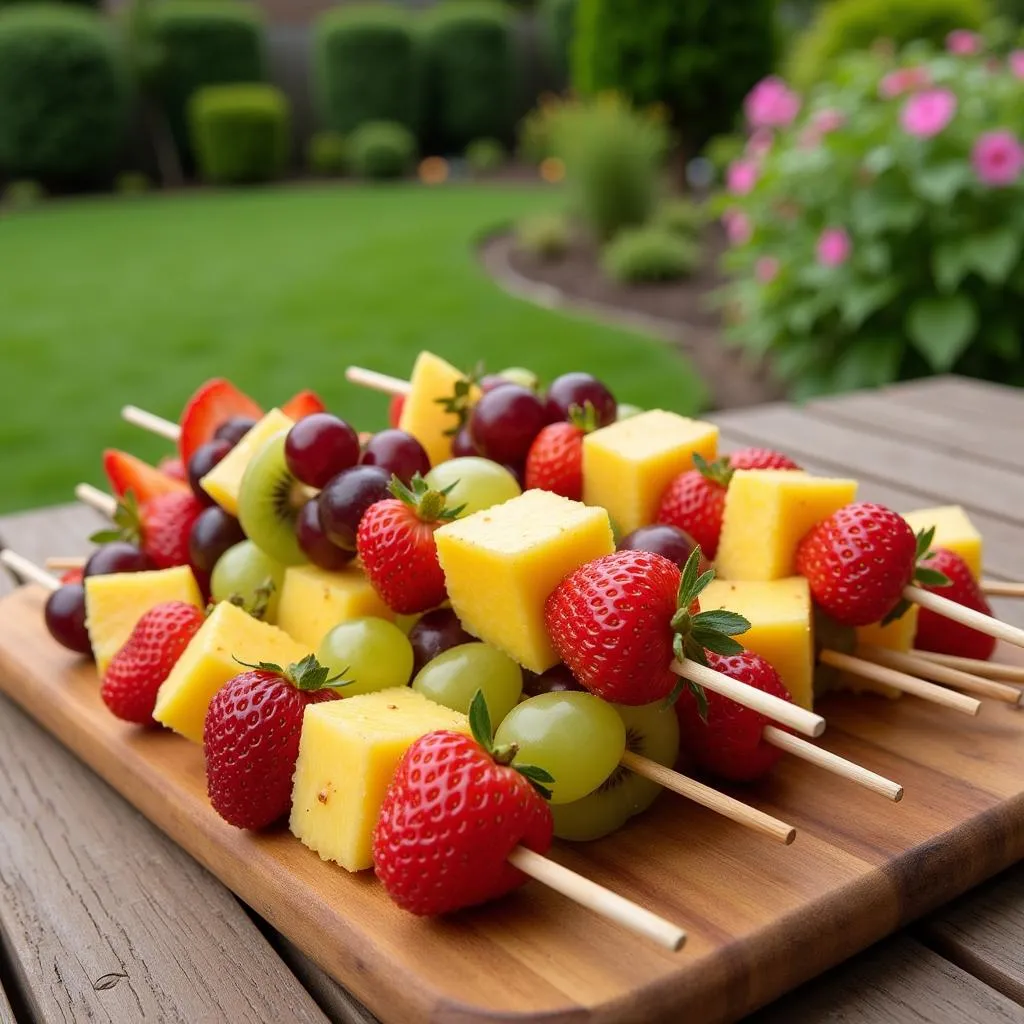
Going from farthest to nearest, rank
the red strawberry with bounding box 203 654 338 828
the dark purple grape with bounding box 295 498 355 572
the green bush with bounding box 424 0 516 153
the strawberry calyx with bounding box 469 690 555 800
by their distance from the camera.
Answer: the green bush with bounding box 424 0 516 153 → the dark purple grape with bounding box 295 498 355 572 → the red strawberry with bounding box 203 654 338 828 → the strawberry calyx with bounding box 469 690 555 800

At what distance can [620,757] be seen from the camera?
892 mm

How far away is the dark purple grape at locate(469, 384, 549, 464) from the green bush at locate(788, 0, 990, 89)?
19.2ft

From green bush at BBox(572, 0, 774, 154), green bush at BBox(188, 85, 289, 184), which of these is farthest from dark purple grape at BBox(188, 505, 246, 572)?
green bush at BBox(188, 85, 289, 184)

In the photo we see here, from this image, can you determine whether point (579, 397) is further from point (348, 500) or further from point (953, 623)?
point (953, 623)

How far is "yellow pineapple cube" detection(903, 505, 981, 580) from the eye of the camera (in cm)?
119

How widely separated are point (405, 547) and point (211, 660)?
19cm

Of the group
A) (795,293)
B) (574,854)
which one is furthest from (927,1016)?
(795,293)

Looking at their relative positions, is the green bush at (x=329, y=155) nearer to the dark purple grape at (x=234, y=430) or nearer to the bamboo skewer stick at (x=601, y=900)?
the dark purple grape at (x=234, y=430)

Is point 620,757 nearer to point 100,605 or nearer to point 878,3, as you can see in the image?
point 100,605

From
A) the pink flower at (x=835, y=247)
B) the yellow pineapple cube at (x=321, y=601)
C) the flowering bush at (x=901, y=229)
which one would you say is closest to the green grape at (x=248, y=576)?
the yellow pineapple cube at (x=321, y=601)

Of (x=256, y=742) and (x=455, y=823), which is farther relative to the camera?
(x=256, y=742)

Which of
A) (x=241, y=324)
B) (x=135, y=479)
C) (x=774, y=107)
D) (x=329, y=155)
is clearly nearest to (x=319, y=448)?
(x=135, y=479)

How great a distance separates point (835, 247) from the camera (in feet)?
12.0

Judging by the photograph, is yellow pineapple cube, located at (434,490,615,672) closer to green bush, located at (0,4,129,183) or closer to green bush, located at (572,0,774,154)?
green bush, located at (572,0,774,154)
